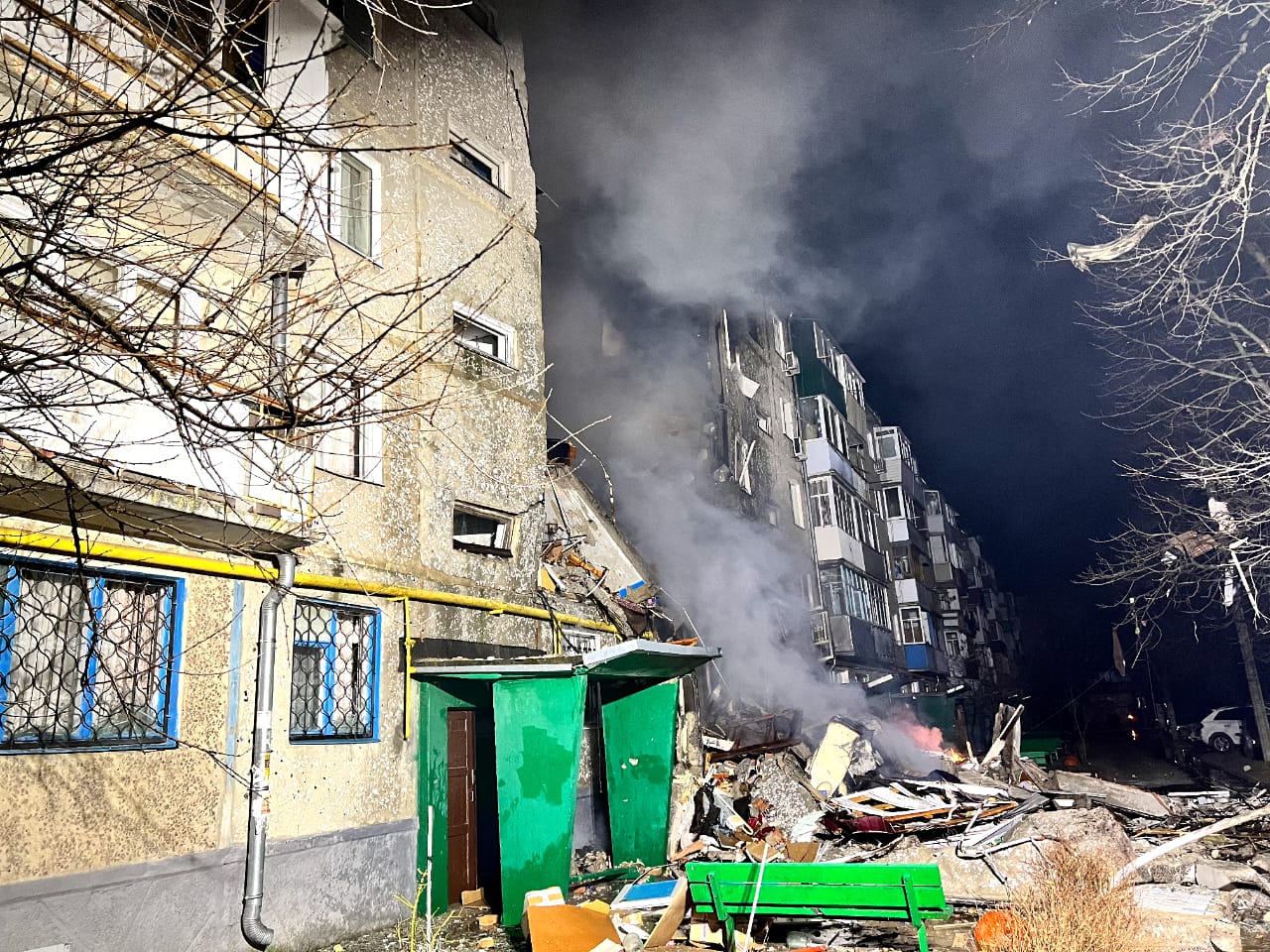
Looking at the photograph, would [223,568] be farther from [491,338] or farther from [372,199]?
[491,338]

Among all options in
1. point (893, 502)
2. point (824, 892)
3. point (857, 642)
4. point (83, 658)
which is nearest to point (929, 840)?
point (824, 892)

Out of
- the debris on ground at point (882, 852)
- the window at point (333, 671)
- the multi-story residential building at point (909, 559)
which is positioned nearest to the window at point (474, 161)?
the window at point (333, 671)

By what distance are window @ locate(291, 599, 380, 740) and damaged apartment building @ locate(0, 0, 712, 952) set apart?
35 millimetres

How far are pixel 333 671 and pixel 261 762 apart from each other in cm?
144

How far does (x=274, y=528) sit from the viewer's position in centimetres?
784

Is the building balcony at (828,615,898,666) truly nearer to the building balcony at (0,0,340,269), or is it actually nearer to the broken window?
the broken window

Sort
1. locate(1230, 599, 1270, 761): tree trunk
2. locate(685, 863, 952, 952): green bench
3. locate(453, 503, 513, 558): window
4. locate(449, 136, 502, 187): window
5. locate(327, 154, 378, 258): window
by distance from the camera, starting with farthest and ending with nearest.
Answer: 1. locate(1230, 599, 1270, 761): tree trunk
2. locate(449, 136, 502, 187): window
3. locate(453, 503, 513, 558): window
4. locate(327, 154, 378, 258): window
5. locate(685, 863, 952, 952): green bench

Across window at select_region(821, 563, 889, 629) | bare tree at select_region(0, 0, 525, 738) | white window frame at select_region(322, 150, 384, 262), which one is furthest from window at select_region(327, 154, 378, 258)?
window at select_region(821, 563, 889, 629)

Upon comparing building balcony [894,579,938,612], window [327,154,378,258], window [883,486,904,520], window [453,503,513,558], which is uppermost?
window [883,486,904,520]

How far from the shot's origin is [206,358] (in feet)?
11.5

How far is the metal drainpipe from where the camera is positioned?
7465mm

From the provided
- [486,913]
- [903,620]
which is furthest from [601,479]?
[903,620]

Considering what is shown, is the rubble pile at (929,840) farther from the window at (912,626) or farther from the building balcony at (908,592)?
the building balcony at (908,592)

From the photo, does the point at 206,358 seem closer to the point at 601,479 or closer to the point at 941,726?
the point at 601,479
